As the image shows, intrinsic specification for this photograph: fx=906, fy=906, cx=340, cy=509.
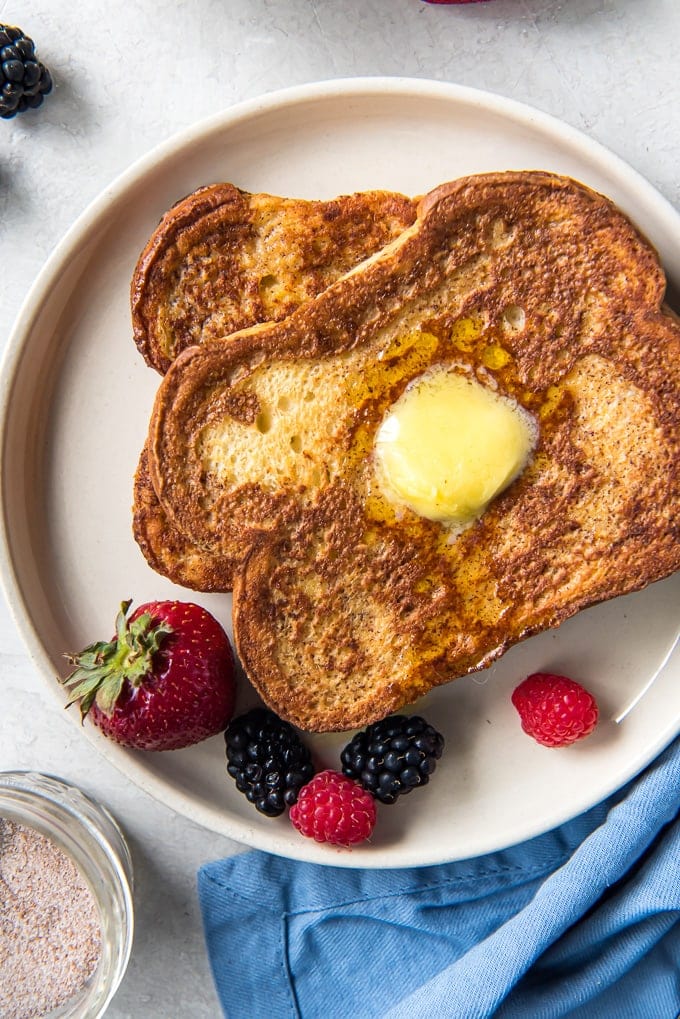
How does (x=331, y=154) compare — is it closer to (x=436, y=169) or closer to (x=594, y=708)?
(x=436, y=169)

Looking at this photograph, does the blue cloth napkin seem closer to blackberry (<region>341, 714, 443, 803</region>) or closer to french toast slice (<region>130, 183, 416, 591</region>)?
blackberry (<region>341, 714, 443, 803</region>)

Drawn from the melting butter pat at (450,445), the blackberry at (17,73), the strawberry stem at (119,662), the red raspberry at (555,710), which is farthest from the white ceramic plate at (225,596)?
the melting butter pat at (450,445)

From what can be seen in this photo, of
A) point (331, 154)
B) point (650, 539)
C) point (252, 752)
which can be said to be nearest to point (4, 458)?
point (252, 752)

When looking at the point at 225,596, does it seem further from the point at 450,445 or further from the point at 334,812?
the point at 450,445

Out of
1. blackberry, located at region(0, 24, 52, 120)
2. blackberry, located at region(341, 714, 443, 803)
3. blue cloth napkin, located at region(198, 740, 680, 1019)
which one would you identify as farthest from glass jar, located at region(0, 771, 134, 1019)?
blackberry, located at region(0, 24, 52, 120)

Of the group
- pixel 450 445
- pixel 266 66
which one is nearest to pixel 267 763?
pixel 450 445

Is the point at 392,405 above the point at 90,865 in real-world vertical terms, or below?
above

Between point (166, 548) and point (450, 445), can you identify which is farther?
point (166, 548)
